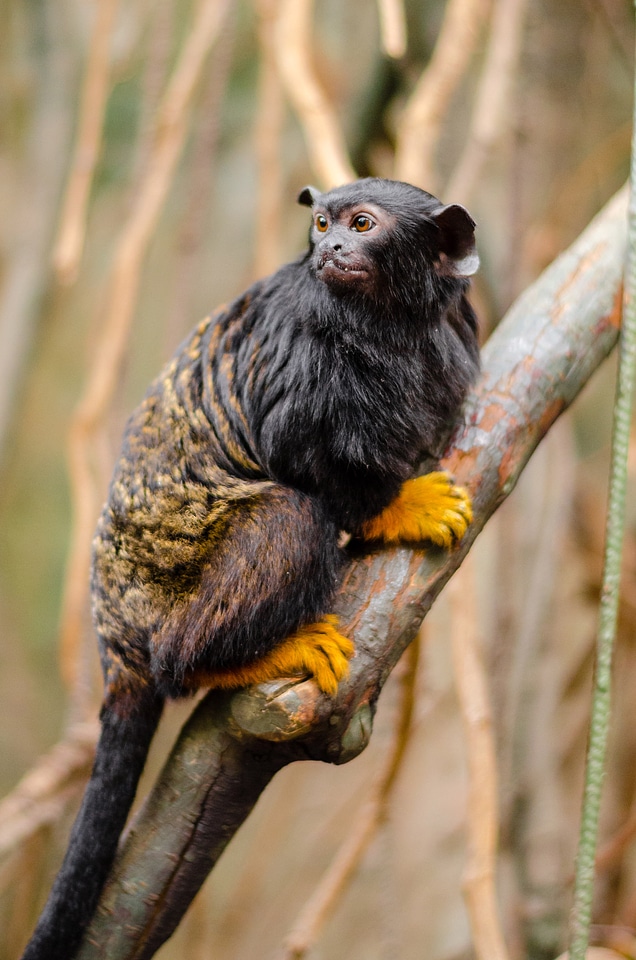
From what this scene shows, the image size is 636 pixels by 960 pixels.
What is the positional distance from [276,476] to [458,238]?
0.62 m

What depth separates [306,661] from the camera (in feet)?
4.81

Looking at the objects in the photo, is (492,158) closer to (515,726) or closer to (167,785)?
(515,726)

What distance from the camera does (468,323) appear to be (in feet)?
6.21

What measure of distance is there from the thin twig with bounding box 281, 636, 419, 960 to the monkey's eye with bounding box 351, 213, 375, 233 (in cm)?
91

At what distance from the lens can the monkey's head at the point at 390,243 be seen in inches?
67.2

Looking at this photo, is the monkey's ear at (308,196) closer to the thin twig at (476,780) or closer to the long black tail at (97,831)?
the thin twig at (476,780)

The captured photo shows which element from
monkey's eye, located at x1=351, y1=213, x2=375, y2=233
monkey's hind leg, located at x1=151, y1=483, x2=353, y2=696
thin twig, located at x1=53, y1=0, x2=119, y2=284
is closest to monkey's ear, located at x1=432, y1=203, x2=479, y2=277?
monkey's eye, located at x1=351, y1=213, x2=375, y2=233

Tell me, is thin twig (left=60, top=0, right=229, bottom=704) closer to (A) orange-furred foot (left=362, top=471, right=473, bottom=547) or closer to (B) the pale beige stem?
(B) the pale beige stem

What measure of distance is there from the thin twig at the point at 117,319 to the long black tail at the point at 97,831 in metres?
0.70

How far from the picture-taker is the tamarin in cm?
155

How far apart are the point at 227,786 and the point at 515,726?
94.6 inches

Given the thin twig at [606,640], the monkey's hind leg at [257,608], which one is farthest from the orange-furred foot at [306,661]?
the thin twig at [606,640]

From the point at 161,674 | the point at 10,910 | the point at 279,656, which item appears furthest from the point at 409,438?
the point at 10,910

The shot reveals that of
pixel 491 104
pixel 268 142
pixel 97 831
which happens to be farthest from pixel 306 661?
pixel 268 142
